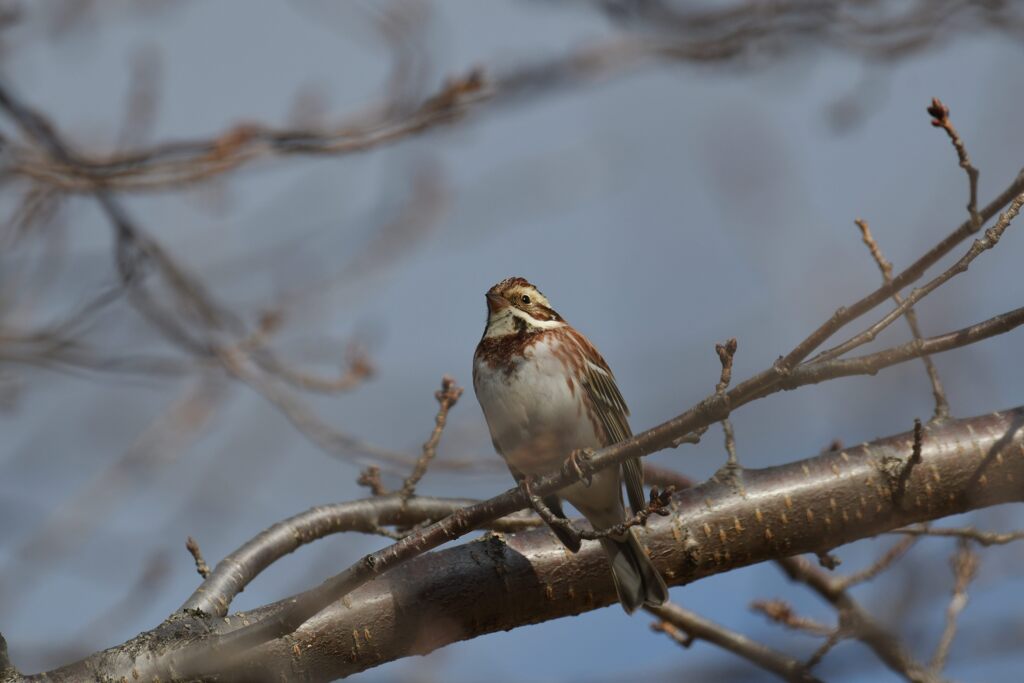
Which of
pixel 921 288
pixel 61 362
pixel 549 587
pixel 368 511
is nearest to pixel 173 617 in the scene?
pixel 368 511

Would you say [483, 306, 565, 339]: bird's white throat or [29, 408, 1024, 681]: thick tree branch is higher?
[483, 306, 565, 339]: bird's white throat

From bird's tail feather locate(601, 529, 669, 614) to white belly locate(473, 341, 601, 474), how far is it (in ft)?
2.59

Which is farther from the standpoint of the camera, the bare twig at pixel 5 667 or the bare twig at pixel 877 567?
the bare twig at pixel 877 567

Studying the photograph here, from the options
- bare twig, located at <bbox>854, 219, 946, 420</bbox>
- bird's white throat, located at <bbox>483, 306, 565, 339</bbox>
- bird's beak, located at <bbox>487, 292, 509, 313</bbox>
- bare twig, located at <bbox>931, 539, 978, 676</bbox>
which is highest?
bird's beak, located at <bbox>487, 292, 509, 313</bbox>

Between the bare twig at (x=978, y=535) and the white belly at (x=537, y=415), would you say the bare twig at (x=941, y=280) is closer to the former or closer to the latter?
the bare twig at (x=978, y=535)

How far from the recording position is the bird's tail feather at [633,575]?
479 cm

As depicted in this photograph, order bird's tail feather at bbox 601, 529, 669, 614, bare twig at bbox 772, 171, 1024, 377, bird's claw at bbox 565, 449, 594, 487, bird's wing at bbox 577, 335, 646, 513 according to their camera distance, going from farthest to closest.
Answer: bird's wing at bbox 577, 335, 646, 513
bird's tail feather at bbox 601, 529, 669, 614
bird's claw at bbox 565, 449, 594, 487
bare twig at bbox 772, 171, 1024, 377

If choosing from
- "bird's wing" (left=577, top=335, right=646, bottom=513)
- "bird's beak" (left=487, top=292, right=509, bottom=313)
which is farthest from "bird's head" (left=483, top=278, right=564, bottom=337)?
"bird's wing" (left=577, top=335, right=646, bottom=513)

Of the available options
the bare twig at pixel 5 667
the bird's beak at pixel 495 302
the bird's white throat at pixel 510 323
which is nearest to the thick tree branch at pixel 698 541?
the bare twig at pixel 5 667

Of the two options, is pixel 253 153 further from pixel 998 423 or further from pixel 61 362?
pixel 998 423

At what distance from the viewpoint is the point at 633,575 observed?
192 inches

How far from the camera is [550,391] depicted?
553 cm

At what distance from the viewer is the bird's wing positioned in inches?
215

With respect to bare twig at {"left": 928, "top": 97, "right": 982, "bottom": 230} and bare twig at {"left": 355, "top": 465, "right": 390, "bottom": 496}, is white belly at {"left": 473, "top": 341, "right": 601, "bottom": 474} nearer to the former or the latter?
bare twig at {"left": 355, "top": 465, "right": 390, "bottom": 496}
